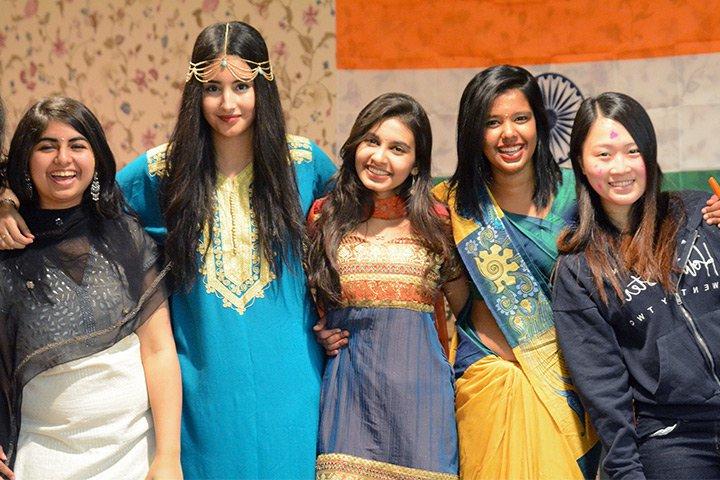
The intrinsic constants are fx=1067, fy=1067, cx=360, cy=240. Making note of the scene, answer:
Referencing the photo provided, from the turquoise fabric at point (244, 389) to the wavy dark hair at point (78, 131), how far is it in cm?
27

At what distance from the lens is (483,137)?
2584 mm

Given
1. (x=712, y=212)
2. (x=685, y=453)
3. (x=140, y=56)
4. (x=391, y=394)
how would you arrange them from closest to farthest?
(x=685, y=453)
(x=712, y=212)
(x=391, y=394)
(x=140, y=56)

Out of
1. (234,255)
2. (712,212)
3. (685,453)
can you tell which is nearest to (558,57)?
(712,212)

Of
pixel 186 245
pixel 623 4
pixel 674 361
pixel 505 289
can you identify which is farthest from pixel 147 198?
pixel 623 4

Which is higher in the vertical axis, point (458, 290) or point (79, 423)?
point (458, 290)

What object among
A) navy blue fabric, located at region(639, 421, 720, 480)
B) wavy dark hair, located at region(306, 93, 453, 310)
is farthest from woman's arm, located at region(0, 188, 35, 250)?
navy blue fabric, located at region(639, 421, 720, 480)

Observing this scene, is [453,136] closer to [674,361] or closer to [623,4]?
[623,4]

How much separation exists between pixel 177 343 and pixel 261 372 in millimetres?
212

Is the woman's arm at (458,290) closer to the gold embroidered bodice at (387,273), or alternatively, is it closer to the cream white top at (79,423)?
the gold embroidered bodice at (387,273)

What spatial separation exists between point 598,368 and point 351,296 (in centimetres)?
59

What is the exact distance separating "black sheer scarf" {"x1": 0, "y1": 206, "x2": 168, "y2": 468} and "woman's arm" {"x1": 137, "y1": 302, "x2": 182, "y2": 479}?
0.04 m

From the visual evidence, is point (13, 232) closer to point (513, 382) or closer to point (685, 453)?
point (513, 382)

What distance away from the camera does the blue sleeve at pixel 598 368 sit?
2242 millimetres

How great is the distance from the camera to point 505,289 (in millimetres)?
2537
